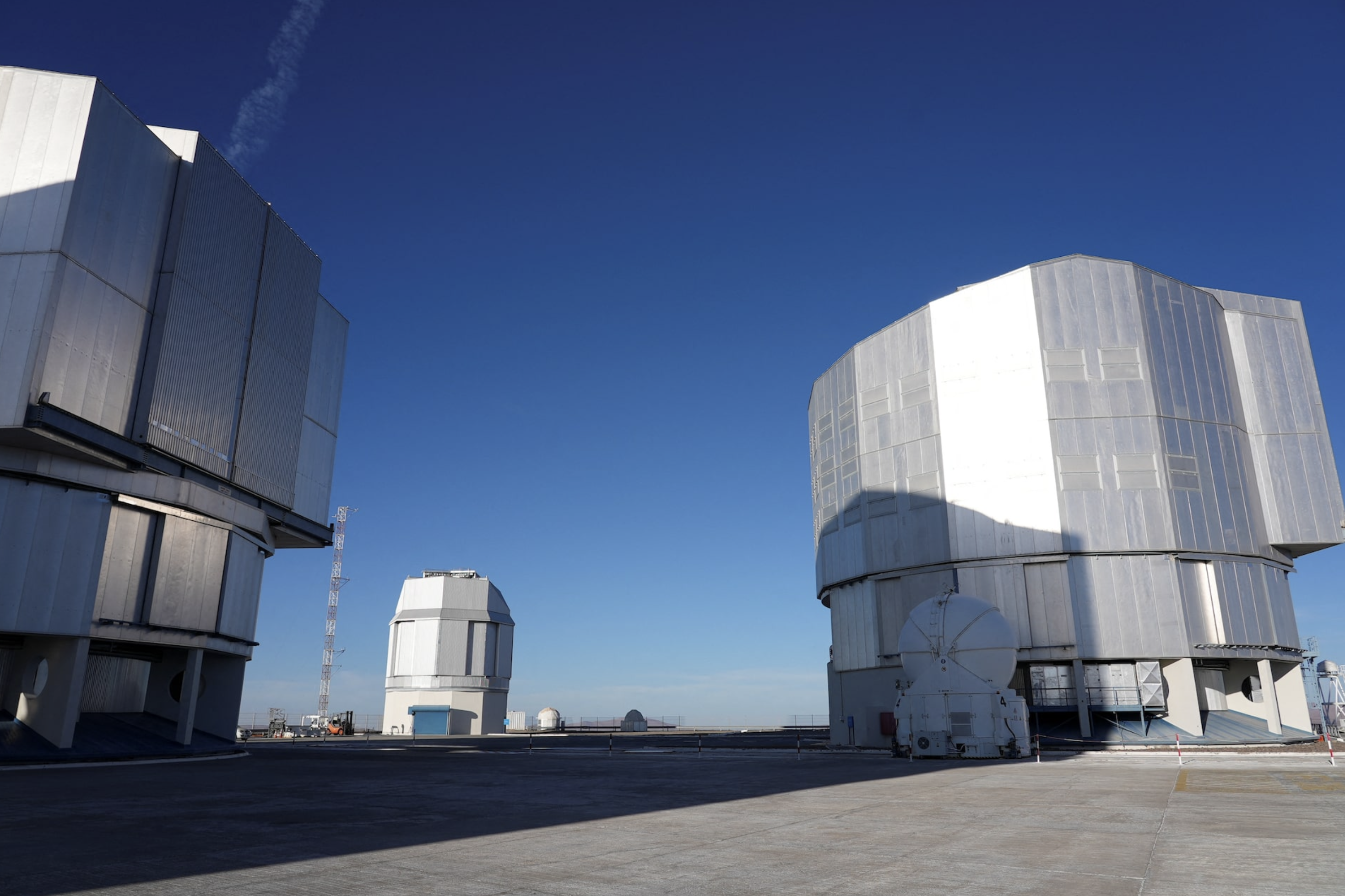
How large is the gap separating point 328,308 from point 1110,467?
4325cm

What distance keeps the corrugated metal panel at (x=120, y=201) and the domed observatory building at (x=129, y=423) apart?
80 mm

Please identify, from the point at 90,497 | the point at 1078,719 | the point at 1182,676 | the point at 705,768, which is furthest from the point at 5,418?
the point at 1182,676

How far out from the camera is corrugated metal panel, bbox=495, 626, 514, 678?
80688 mm

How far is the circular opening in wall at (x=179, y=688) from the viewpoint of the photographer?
36.0m

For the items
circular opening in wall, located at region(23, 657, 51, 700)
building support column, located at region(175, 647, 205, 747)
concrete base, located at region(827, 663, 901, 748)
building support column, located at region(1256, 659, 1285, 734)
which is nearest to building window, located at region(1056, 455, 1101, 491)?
building support column, located at region(1256, 659, 1285, 734)

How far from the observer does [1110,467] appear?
151ft

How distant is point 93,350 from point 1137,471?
4796 centimetres

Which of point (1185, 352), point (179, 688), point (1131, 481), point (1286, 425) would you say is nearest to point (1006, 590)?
point (1131, 481)

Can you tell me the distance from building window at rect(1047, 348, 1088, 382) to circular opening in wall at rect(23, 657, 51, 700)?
47631 mm

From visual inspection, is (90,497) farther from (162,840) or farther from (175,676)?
(162,840)

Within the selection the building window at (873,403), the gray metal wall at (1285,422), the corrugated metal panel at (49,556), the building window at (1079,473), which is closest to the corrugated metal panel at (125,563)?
the corrugated metal panel at (49,556)

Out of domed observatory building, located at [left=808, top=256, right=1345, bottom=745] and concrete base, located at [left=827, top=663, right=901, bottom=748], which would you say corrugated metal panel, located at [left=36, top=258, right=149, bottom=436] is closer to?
concrete base, located at [left=827, top=663, right=901, bottom=748]

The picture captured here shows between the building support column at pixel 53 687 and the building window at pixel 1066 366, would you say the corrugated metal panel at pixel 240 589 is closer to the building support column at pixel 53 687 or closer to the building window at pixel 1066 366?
the building support column at pixel 53 687

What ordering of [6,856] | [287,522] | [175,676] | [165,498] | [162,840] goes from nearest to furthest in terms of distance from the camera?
[6,856] → [162,840] → [165,498] → [175,676] → [287,522]
